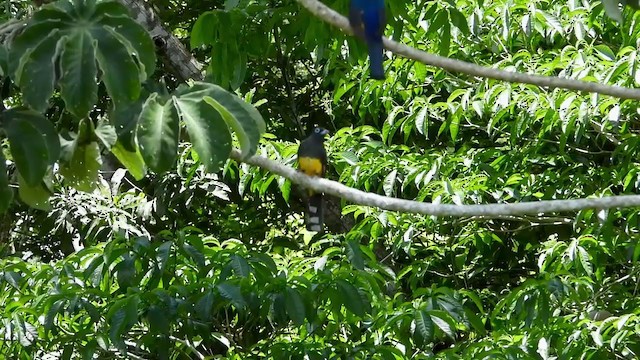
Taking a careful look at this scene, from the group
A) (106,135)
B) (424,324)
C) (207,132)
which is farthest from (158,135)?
(424,324)

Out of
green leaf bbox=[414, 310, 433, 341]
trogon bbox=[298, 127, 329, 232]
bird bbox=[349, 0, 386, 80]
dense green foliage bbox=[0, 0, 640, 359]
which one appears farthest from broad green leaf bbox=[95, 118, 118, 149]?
trogon bbox=[298, 127, 329, 232]

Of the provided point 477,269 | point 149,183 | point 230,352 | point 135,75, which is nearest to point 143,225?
point 149,183

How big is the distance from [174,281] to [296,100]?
318 centimetres

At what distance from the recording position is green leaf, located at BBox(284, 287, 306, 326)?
3.66 m

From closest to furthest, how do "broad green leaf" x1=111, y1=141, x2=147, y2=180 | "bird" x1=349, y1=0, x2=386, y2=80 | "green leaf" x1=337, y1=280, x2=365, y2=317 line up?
"broad green leaf" x1=111, y1=141, x2=147, y2=180 → "bird" x1=349, y1=0, x2=386, y2=80 → "green leaf" x1=337, y1=280, x2=365, y2=317

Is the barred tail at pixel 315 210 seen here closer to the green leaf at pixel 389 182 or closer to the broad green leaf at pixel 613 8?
the green leaf at pixel 389 182

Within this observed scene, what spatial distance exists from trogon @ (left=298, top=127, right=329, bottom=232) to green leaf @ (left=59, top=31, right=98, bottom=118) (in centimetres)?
235

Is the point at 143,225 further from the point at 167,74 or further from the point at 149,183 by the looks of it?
the point at 167,74

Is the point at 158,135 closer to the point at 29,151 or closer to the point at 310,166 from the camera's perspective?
the point at 29,151

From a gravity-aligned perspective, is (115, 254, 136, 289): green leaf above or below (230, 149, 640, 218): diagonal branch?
below

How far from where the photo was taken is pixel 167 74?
6.15 m

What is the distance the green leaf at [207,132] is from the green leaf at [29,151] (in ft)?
0.98

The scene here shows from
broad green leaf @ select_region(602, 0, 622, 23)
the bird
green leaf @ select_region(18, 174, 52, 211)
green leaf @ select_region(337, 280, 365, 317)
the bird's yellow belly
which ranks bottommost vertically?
green leaf @ select_region(337, 280, 365, 317)

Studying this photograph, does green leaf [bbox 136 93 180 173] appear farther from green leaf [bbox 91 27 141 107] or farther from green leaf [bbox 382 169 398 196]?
green leaf [bbox 382 169 398 196]
